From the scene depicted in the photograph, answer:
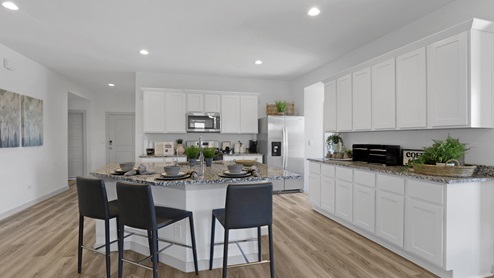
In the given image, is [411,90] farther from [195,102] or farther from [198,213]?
[195,102]

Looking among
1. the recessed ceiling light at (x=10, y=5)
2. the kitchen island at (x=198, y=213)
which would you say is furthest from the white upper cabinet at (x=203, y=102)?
the kitchen island at (x=198, y=213)

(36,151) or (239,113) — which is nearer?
(36,151)

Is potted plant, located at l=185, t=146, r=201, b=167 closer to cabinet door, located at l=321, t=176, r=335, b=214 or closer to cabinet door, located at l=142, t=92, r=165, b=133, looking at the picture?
cabinet door, located at l=321, t=176, r=335, b=214

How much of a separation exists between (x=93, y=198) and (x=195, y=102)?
12.0ft

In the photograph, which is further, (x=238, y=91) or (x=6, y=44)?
(x=238, y=91)

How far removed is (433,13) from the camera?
2.95 metres

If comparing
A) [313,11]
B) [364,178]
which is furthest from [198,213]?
[313,11]

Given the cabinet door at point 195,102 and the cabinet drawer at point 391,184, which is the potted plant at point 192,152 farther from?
the cabinet door at point 195,102

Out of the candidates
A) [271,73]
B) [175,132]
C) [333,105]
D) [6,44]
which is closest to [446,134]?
[333,105]

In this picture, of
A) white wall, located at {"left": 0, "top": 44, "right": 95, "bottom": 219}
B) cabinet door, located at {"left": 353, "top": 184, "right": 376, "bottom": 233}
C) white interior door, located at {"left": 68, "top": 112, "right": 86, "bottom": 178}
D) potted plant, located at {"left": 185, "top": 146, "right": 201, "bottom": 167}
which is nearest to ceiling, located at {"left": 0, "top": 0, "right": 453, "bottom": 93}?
white wall, located at {"left": 0, "top": 44, "right": 95, "bottom": 219}

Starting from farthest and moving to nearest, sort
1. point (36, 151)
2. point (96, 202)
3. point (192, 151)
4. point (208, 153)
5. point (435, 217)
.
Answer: point (36, 151)
point (208, 153)
point (192, 151)
point (435, 217)
point (96, 202)

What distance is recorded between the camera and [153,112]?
539 centimetres

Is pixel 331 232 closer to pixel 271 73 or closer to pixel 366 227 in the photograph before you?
pixel 366 227

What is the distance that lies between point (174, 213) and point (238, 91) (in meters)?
4.32
